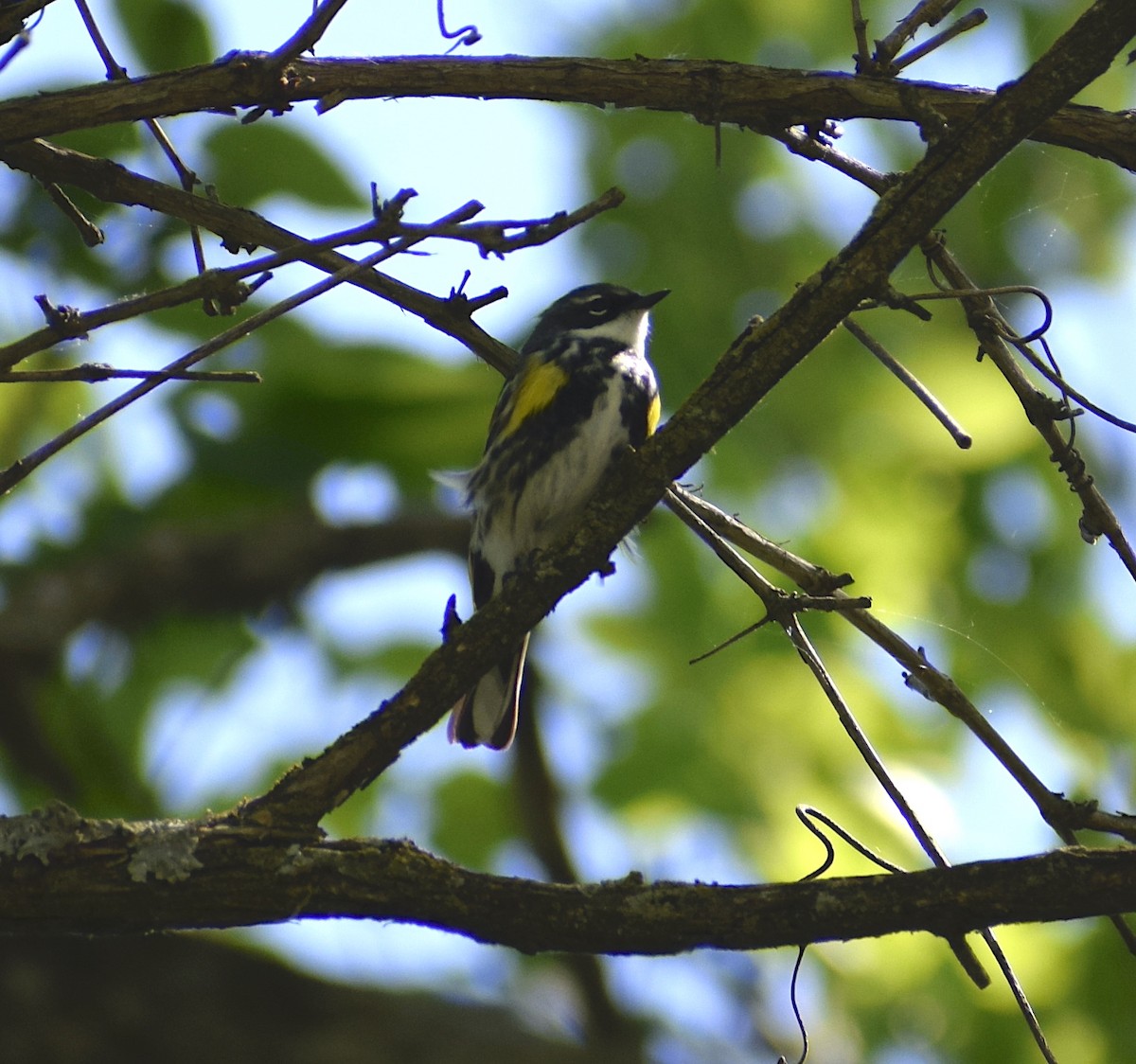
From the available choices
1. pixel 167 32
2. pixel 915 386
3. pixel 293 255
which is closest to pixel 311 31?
pixel 293 255

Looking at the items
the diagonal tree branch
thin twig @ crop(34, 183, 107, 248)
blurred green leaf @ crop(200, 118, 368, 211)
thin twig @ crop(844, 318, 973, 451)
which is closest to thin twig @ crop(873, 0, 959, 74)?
the diagonal tree branch

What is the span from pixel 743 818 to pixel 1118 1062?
1.32 meters

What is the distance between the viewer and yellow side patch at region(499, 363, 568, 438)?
369 centimetres

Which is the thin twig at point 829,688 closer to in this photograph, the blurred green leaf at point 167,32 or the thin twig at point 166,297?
the thin twig at point 166,297

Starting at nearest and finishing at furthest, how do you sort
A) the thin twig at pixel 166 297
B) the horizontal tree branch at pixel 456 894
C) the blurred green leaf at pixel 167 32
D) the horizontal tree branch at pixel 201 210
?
1. the thin twig at pixel 166 297
2. the horizontal tree branch at pixel 456 894
3. the horizontal tree branch at pixel 201 210
4. the blurred green leaf at pixel 167 32

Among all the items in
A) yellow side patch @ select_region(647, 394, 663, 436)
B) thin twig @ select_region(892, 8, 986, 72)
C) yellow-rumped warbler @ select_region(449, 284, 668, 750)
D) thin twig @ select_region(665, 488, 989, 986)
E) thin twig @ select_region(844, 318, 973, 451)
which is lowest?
thin twig @ select_region(665, 488, 989, 986)

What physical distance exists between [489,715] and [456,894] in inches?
56.6

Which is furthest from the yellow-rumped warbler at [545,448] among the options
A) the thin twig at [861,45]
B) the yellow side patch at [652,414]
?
the thin twig at [861,45]

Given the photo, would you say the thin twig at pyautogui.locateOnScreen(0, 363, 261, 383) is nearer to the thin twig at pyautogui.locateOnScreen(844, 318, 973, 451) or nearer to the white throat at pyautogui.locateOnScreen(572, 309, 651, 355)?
the thin twig at pyautogui.locateOnScreen(844, 318, 973, 451)

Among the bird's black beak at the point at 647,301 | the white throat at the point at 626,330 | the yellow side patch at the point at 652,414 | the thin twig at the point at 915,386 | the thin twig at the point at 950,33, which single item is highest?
the bird's black beak at the point at 647,301

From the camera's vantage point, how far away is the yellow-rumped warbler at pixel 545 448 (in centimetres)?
361

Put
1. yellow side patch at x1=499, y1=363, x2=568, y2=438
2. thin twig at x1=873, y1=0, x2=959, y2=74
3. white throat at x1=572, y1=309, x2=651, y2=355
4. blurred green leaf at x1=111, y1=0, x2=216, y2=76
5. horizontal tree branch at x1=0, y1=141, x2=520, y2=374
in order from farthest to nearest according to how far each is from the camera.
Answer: white throat at x1=572, y1=309, x2=651, y2=355
yellow side patch at x1=499, y1=363, x2=568, y2=438
blurred green leaf at x1=111, y1=0, x2=216, y2=76
horizontal tree branch at x1=0, y1=141, x2=520, y2=374
thin twig at x1=873, y1=0, x2=959, y2=74

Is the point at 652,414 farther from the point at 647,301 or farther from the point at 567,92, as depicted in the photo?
the point at 567,92

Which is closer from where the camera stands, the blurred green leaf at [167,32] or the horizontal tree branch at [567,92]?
the horizontal tree branch at [567,92]
